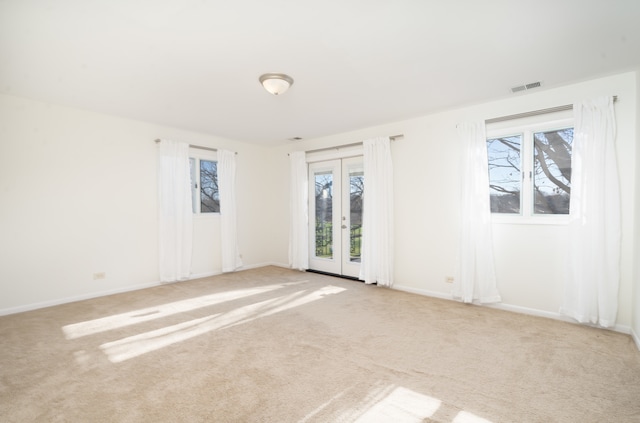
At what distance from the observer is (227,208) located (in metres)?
5.80

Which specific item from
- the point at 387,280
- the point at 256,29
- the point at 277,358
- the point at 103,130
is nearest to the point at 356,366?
the point at 277,358

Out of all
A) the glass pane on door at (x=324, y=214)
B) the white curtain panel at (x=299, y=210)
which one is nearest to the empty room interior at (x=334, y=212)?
the glass pane on door at (x=324, y=214)

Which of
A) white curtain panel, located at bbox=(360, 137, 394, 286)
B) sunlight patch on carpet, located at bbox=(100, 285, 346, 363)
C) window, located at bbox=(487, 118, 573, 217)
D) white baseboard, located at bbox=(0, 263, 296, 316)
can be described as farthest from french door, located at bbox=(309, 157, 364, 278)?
white baseboard, located at bbox=(0, 263, 296, 316)

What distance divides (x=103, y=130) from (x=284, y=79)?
306 centimetres

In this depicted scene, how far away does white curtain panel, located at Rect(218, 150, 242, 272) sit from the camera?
577 centimetres

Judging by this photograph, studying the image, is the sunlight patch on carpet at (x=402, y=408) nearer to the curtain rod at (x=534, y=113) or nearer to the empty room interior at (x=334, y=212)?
the empty room interior at (x=334, y=212)

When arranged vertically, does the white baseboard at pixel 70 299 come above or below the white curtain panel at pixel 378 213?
below

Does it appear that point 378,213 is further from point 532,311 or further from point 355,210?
point 532,311

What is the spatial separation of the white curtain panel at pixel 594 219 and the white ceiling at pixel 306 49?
54 centimetres

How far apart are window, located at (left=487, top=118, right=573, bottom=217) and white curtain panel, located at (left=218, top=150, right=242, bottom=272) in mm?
4360

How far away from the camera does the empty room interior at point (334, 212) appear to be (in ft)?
7.02

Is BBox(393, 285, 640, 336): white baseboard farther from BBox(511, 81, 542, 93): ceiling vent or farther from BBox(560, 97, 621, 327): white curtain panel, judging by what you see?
BBox(511, 81, 542, 93): ceiling vent

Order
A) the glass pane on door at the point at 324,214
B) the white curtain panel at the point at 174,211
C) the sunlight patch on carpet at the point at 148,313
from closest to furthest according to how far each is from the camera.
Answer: the sunlight patch on carpet at the point at 148,313
the white curtain panel at the point at 174,211
the glass pane on door at the point at 324,214

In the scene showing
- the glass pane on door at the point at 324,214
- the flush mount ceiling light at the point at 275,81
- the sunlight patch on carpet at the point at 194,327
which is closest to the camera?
the sunlight patch on carpet at the point at 194,327
